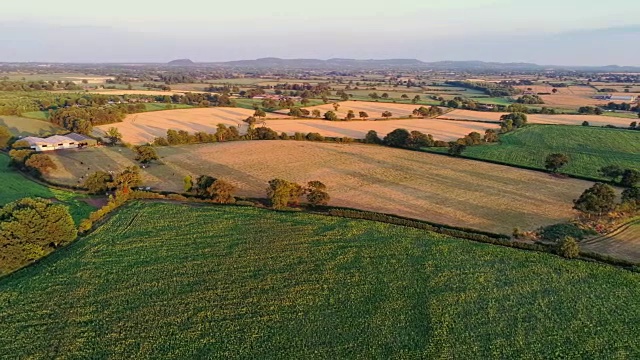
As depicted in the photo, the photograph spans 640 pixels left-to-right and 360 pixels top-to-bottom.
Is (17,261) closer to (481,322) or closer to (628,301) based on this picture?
(481,322)

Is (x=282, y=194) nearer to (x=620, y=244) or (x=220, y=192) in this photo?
(x=220, y=192)

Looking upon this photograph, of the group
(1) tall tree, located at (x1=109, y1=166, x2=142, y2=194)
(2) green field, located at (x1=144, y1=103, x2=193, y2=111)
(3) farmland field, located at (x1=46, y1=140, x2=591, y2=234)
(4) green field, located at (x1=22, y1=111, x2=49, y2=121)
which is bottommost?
(3) farmland field, located at (x1=46, y1=140, x2=591, y2=234)

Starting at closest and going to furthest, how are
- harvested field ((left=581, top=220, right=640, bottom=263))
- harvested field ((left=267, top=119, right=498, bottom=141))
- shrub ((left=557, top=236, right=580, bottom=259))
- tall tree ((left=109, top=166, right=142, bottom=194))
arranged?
shrub ((left=557, top=236, right=580, bottom=259)) → harvested field ((left=581, top=220, right=640, bottom=263)) → tall tree ((left=109, top=166, right=142, bottom=194)) → harvested field ((left=267, top=119, right=498, bottom=141))

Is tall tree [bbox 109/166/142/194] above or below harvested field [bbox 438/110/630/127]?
below

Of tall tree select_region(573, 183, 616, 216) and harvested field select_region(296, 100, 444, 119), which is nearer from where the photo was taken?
tall tree select_region(573, 183, 616, 216)

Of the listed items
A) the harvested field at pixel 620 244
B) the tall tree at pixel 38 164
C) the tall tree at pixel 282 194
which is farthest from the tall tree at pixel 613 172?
the tall tree at pixel 38 164

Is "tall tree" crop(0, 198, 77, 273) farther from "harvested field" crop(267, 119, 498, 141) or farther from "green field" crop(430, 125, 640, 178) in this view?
"harvested field" crop(267, 119, 498, 141)

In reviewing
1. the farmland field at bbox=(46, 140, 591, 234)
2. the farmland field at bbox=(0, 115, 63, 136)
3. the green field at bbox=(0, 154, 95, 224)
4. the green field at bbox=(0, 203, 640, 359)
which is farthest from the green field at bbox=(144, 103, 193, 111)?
the green field at bbox=(0, 203, 640, 359)
